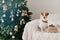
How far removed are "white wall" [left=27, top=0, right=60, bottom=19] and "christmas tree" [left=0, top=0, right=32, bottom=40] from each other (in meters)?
0.66

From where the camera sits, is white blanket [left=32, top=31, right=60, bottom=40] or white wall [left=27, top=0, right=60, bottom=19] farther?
white wall [left=27, top=0, right=60, bottom=19]

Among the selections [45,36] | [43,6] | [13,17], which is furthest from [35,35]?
[43,6]

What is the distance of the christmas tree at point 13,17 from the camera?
3.05 meters

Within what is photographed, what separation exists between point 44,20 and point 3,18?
→ 113cm

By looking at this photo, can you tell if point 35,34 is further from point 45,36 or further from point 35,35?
point 45,36

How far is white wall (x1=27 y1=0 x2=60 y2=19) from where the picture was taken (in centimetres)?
362

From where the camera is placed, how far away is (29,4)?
3.74m

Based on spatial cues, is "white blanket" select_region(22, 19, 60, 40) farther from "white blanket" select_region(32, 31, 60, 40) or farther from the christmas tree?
the christmas tree

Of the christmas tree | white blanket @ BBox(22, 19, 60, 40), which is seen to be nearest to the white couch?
white blanket @ BBox(22, 19, 60, 40)

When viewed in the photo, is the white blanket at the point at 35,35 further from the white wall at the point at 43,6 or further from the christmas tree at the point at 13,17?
the white wall at the point at 43,6

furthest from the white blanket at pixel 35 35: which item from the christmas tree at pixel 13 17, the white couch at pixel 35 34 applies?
the christmas tree at pixel 13 17

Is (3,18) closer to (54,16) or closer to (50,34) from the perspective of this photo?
(54,16)

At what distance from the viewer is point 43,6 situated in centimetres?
371

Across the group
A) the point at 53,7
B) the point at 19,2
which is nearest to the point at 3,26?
the point at 19,2
